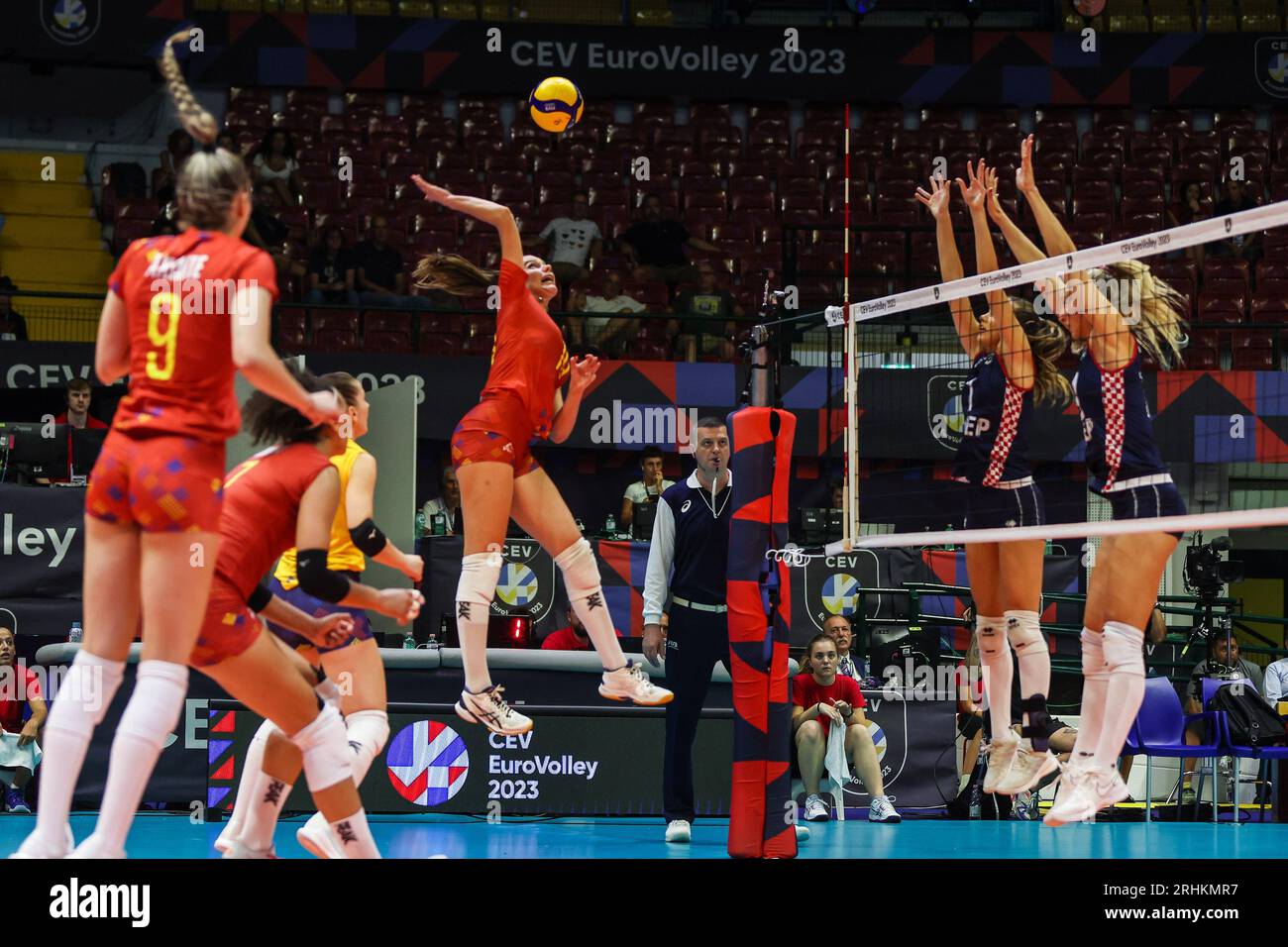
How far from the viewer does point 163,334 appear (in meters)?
5.23

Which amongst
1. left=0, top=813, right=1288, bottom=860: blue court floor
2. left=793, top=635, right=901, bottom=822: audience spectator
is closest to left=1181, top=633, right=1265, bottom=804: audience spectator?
left=0, top=813, right=1288, bottom=860: blue court floor

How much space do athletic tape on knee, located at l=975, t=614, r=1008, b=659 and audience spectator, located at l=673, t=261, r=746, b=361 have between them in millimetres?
7011

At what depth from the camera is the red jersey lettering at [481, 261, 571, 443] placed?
7.76m

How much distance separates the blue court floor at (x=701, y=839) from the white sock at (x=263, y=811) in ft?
3.76

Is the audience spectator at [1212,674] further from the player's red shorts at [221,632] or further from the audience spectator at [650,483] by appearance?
the player's red shorts at [221,632]

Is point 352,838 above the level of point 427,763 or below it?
above

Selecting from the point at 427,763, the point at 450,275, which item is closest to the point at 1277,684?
the point at 427,763

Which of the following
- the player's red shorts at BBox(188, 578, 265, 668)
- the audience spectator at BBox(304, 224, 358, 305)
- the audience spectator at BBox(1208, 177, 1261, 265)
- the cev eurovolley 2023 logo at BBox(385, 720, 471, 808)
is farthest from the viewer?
the audience spectator at BBox(1208, 177, 1261, 265)

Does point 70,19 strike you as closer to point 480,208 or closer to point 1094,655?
point 480,208

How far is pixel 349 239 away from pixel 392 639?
572 cm

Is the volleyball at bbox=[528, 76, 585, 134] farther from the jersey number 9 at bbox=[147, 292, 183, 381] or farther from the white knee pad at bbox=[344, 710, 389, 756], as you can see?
the jersey number 9 at bbox=[147, 292, 183, 381]

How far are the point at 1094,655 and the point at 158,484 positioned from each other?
426cm

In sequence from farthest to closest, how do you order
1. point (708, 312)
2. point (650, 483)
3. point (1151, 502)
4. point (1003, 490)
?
point (708, 312) → point (650, 483) → point (1003, 490) → point (1151, 502)
